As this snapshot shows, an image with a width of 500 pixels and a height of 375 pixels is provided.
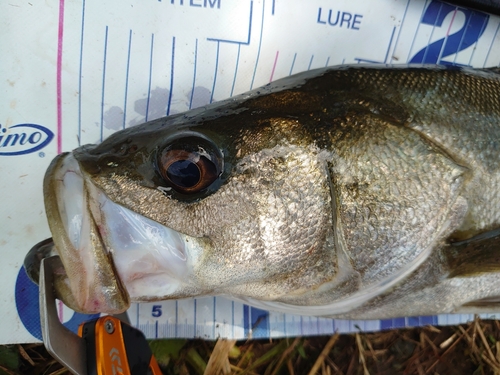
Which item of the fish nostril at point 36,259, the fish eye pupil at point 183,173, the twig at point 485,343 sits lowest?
the twig at point 485,343

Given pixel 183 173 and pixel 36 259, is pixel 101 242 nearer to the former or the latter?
pixel 183 173

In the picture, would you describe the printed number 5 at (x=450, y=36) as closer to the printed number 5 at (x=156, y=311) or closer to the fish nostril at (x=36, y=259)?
the printed number 5 at (x=156, y=311)

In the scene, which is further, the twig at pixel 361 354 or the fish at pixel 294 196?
the twig at pixel 361 354

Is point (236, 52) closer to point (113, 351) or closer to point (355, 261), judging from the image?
point (355, 261)

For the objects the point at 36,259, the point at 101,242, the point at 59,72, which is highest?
the point at 59,72

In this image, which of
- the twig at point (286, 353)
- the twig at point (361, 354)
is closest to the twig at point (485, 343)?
the twig at point (361, 354)

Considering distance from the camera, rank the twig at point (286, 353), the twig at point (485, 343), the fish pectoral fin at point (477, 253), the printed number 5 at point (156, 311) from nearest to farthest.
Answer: the fish pectoral fin at point (477, 253) < the printed number 5 at point (156, 311) < the twig at point (286, 353) < the twig at point (485, 343)

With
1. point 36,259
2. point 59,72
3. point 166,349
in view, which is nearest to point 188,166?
point 36,259
